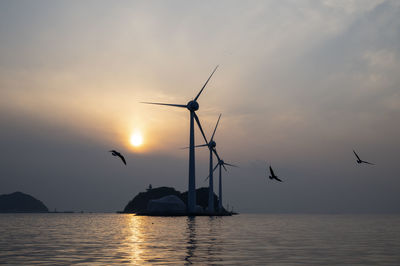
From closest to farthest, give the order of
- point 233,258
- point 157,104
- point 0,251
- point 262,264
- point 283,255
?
point 262,264
point 233,258
point 283,255
point 0,251
point 157,104

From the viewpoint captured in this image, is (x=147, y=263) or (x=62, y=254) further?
(x=62, y=254)

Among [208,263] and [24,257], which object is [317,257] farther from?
[24,257]

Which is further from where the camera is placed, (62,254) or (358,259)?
(62,254)

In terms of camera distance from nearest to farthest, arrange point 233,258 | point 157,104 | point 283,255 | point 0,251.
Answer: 1. point 233,258
2. point 283,255
3. point 0,251
4. point 157,104

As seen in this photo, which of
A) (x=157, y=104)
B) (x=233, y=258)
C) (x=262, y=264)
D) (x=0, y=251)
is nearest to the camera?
(x=262, y=264)

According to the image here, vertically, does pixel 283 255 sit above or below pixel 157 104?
below

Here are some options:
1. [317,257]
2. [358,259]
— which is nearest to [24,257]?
[317,257]

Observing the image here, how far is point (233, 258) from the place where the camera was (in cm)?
4588

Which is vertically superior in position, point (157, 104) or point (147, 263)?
point (157, 104)

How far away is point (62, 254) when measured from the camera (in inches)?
1960

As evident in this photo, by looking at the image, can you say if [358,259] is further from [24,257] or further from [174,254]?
[24,257]

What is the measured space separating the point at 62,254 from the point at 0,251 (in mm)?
8852

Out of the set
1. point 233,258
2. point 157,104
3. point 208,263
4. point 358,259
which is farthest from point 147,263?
point 157,104

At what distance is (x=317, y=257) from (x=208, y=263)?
12936mm
